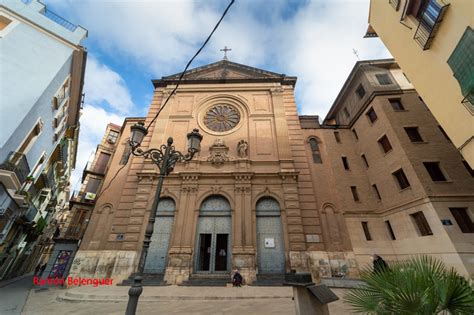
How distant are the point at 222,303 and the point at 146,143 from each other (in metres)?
13.4

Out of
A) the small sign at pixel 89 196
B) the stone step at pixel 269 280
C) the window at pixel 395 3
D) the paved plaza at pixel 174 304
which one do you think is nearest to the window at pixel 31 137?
the small sign at pixel 89 196

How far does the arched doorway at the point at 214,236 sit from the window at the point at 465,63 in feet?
40.1

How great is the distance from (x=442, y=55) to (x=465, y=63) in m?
1.45

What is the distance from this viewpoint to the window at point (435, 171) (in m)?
11.8

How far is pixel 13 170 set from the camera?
32.7 ft

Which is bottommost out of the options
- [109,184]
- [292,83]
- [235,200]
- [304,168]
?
[235,200]

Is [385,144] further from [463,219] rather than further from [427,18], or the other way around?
[427,18]

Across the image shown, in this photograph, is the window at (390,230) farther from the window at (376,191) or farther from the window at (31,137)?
the window at (31,137)

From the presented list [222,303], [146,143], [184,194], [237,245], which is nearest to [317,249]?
[237,245]

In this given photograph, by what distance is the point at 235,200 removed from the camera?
13602mm

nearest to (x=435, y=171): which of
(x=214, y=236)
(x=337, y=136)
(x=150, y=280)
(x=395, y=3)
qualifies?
(x=337, y=136)

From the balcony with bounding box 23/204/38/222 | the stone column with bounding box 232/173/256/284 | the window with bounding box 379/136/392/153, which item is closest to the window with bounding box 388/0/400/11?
the window with bounding box 379/136/392/153

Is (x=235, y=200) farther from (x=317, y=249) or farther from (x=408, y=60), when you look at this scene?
(x=408, y=60)

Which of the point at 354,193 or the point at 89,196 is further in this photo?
the point at 89,196
